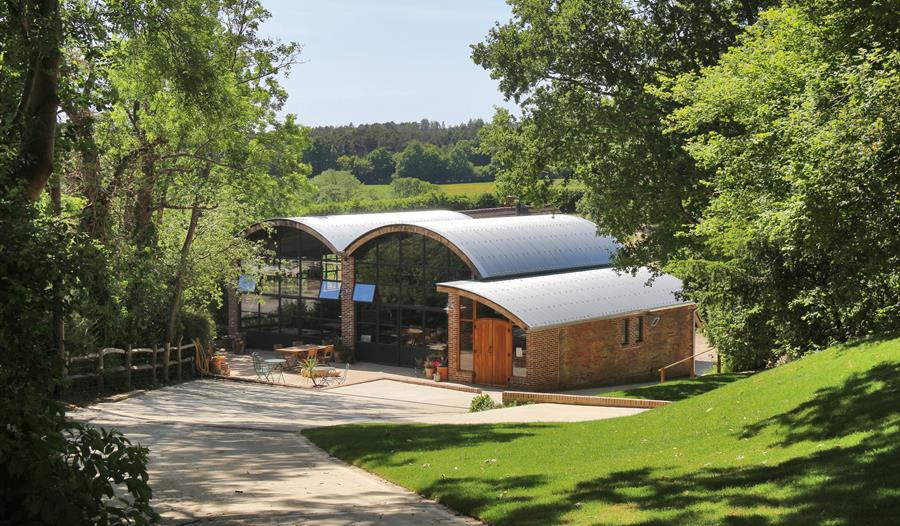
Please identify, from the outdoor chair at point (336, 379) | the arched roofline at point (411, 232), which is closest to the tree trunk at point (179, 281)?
the outdoor chair at point (336, 379)

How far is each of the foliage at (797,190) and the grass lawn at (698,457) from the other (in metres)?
1.57

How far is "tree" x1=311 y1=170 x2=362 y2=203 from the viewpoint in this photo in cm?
8725

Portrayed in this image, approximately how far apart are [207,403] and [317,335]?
11.5 meters

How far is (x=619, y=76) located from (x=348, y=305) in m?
15.0

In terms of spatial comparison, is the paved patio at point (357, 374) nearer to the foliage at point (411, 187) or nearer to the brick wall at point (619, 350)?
the brick wall at point (619, 350)

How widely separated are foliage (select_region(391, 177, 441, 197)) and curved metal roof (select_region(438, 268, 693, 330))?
5152cm

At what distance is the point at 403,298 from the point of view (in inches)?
1282

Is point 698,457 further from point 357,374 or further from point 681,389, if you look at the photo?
point 357,374

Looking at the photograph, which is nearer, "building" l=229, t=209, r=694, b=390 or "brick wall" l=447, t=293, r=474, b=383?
"building" l=229, t=209, r=694, b=390

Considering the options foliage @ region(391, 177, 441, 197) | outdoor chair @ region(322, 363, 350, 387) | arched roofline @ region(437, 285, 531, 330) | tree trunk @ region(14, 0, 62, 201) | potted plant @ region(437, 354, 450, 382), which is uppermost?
foliage @ region(391, 177, 441, 197)

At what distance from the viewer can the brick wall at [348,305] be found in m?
33.7

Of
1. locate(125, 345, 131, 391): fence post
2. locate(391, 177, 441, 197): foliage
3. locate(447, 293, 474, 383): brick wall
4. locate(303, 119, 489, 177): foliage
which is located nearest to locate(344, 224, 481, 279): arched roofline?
locate(447, 293, 474, 383): brick wall

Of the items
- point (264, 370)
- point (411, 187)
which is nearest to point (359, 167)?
point (411, 187)

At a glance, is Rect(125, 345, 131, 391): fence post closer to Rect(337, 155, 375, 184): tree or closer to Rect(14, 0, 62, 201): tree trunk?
Rect(14, 0, 62, 201): tree trunk
